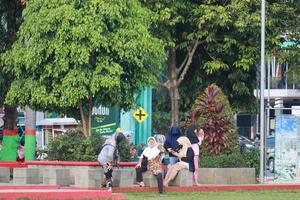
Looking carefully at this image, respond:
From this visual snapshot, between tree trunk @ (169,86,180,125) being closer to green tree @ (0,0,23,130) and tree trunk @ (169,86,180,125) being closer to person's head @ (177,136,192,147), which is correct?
green tree @ (0,0,23,130)

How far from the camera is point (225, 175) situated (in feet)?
92.1

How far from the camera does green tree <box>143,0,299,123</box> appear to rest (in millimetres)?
32031

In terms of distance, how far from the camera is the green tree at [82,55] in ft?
85.1

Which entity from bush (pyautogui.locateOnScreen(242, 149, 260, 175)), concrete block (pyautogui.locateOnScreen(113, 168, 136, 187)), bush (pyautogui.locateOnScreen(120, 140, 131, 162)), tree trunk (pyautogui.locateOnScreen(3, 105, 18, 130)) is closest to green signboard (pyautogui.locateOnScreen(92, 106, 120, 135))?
tree trunk (pyautogui.locateOnScreen(3, 105, 18, 130))

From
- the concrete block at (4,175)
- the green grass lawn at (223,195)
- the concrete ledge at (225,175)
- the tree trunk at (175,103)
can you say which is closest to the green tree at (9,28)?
the concrete block at (4,175)

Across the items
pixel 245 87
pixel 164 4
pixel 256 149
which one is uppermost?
pixel 164 4

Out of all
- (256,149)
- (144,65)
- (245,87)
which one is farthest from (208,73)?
(144,65)

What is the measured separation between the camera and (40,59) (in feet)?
87.1

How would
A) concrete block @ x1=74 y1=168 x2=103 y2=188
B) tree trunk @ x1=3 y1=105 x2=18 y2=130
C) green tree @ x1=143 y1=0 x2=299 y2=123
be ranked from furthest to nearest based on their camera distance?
tree trunk @ x1=3 y1=105 x2=18 y2=130, green tree @ x1=143 y1=0 x2=299 y2=123, concrete block @ x1=74 y1=168 x2=103 y2=188

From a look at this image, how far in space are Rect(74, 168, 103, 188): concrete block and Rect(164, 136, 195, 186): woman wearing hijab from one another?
76.9 inches

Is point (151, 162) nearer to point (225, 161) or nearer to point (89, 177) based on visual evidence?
point (89, 177)

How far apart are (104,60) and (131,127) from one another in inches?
695

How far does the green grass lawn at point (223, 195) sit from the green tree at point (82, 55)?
3.95 metres

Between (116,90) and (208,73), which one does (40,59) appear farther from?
(208,73)
